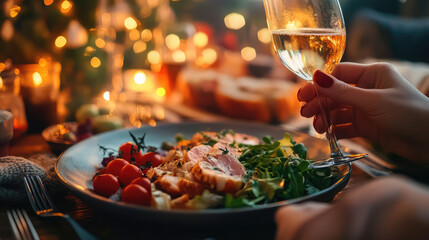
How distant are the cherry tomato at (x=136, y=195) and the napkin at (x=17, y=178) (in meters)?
0.31

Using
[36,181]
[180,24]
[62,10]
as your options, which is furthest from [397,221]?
[180,24]

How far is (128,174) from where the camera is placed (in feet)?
3.49

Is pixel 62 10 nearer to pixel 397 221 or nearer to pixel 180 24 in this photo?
pixel 180 24

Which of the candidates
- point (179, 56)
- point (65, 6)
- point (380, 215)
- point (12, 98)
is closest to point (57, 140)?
point (12, 98)

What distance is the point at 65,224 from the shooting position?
3.05ft

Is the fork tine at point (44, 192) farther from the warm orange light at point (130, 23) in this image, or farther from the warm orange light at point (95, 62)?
the warm orange light at point (130, 23)

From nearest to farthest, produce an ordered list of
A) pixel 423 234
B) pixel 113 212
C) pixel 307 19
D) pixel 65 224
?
pixel 423 234 → pixel 113 212 → pixel 65 224 → pixel 307 19

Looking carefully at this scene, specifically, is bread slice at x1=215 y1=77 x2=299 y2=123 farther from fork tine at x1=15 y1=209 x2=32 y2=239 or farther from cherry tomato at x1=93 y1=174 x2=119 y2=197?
fork tine at x1=15 y1=209 x2=32 y2=239

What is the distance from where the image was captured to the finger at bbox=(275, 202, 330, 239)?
0.60m

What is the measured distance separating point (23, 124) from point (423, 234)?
174 cm

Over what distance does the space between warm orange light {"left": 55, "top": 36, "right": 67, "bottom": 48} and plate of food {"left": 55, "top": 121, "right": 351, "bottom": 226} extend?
4.06ft

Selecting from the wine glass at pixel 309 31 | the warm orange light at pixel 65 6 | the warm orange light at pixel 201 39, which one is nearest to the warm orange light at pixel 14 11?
the warm orange light at pixel 65 6

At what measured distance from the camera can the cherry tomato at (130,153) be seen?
49.4 inches

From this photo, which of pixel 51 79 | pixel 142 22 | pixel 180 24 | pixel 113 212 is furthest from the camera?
pixel 180 24
